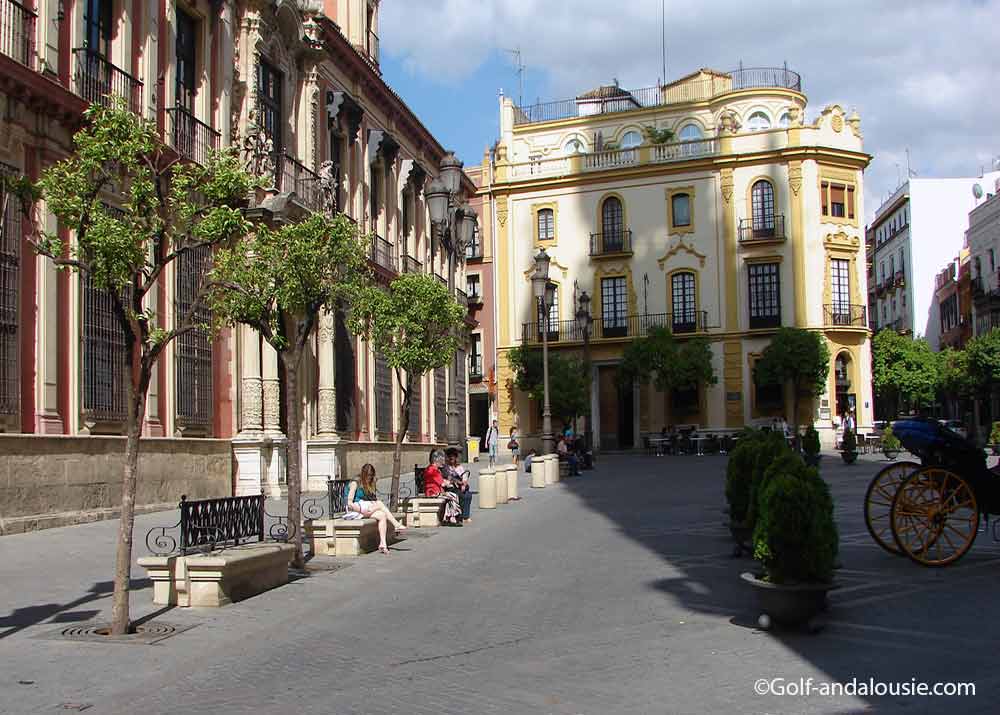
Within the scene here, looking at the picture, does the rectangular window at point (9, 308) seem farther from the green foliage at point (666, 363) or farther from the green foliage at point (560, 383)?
the green foliage at point (666, 363)

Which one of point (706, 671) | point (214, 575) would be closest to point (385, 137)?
point (214, 575)

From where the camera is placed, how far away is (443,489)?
18.0 meters

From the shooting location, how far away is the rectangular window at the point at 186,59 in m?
21.1

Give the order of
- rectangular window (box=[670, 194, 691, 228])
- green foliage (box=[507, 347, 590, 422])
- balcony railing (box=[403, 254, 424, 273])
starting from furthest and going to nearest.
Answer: rectangular window (box=[670, 194, 691, 228]) < green foliage (box=[507, 347, 590, 422]) < balcony railing (box=[403, 254, 424, 273])

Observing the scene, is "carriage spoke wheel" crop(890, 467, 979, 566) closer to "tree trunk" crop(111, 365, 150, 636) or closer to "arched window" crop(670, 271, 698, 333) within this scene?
"tree trunk" crop(111, 365, 150, 636)

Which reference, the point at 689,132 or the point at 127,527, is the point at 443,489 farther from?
the point at 689,132

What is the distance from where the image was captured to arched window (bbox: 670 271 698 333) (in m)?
50.6

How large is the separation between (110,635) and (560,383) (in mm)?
38319

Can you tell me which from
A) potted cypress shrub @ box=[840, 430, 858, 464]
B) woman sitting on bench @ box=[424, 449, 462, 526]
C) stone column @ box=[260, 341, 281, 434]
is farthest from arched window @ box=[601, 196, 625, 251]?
woman sitting on bench @ box=[424, 449, 462, 526]

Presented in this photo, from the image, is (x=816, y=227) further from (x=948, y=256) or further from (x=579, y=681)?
(x=579, y=681)

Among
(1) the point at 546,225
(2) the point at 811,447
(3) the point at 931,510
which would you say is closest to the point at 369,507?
(3) the point at 931,510

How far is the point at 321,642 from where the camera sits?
323 inches

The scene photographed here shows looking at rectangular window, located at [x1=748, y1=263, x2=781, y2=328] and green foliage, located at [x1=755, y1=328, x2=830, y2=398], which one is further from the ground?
rectangular window, located at [x1=748, y1=263, x2=781, y2=328]

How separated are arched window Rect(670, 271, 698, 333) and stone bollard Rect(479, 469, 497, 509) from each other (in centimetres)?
3059
